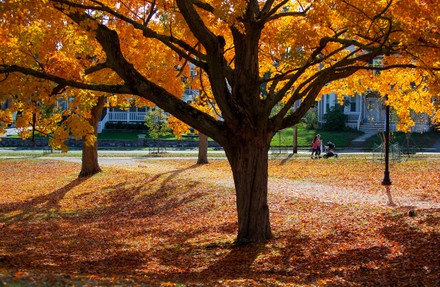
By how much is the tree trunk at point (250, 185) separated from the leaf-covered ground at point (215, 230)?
14.6 inches

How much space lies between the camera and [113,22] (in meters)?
16.0

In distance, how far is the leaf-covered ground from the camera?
9133mm

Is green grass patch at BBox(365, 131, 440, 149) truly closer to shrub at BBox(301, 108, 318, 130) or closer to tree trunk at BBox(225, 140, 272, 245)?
shrub at BBox(301, 108, 318, 130)

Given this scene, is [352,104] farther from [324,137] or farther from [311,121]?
[324,137]

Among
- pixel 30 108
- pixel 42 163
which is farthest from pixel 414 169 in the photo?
pixel 42 163

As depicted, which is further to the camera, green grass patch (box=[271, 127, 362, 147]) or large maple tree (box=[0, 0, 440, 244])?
green grass patch (box=[271, 127, 362, 147])

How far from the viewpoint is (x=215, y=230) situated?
1391 centimetres

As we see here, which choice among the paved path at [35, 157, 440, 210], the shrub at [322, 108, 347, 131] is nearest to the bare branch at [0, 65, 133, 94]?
the paved path at [35, 157, 440, 210]

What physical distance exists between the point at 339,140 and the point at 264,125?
36.3 m

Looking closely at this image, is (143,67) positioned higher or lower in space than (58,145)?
higher

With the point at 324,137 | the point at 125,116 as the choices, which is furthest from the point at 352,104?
the point at 125,116

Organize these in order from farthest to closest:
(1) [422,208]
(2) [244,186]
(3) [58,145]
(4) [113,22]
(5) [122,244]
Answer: (4) [113,22], (3) [58,145], (1) [422,208], (5) [122,244], (2) [244,186]

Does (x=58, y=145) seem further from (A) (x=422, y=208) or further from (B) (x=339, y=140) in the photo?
(B) (x=339, y=140)

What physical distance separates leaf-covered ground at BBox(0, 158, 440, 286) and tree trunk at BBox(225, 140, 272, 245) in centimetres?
37
